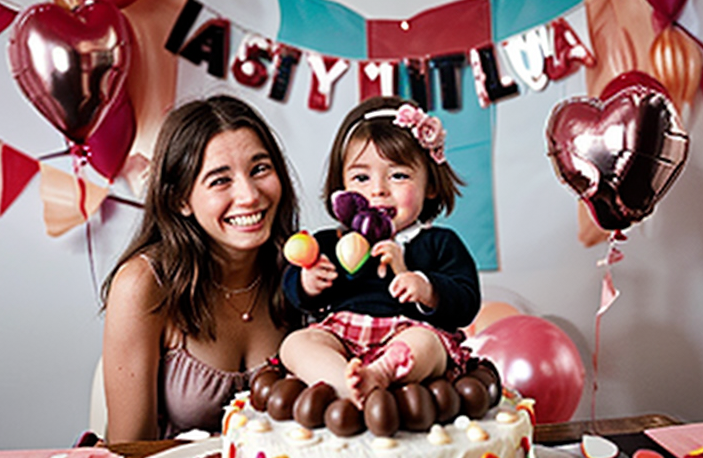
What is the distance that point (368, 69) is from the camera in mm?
2943

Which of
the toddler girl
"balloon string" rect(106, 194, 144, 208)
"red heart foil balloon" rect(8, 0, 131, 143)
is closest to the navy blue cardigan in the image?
the toddler girl

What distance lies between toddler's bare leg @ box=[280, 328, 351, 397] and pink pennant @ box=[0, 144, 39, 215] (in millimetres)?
1938

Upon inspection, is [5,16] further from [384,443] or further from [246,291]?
[384,443]

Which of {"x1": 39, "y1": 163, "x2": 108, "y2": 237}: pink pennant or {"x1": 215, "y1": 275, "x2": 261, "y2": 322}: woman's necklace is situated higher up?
{"x1": 39, "y1": 163, "x2": 108, "y2": 237}: pink pennant

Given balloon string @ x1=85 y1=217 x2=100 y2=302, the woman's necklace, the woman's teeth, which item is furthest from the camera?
balloon string @ x1=85 y1=217 x2=100 y2=302

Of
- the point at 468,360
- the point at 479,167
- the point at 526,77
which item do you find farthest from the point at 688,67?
the point at 468,360

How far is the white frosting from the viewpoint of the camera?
3.18 feet

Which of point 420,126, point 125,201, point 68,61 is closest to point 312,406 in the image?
point 420,126

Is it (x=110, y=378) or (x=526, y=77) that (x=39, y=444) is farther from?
(x=526, y=77)

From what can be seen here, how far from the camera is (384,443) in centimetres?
97

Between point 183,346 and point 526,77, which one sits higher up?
point 526,77

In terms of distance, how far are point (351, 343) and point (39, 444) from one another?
2.10 m

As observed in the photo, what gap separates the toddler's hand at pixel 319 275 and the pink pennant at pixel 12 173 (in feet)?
6.10

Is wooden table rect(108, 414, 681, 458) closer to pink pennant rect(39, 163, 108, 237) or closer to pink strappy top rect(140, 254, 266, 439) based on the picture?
pink strappy top rect(140, 254, 266, 439)
